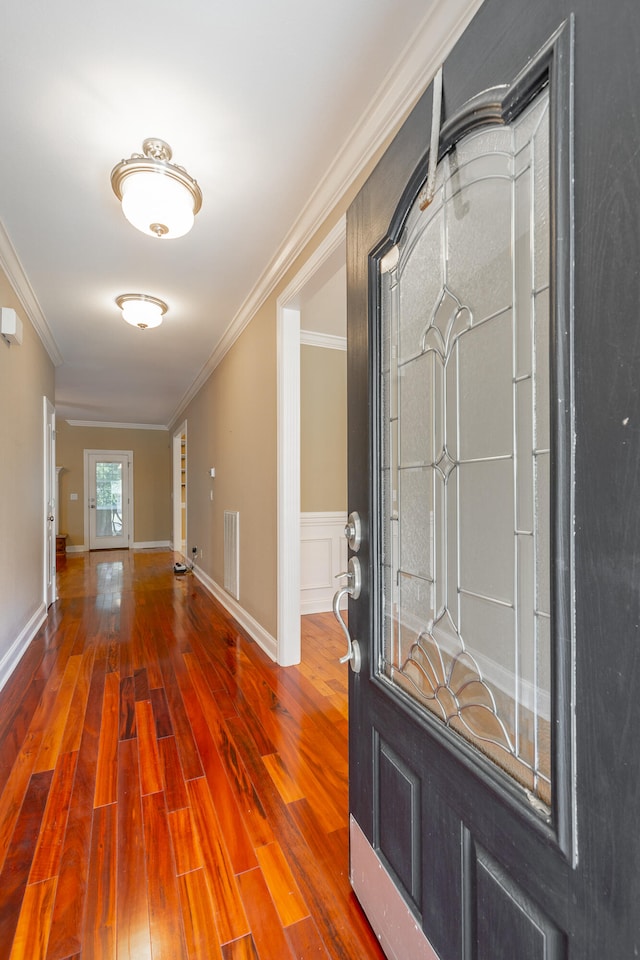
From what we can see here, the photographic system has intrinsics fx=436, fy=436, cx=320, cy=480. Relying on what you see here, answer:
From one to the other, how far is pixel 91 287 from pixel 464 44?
3.05 m

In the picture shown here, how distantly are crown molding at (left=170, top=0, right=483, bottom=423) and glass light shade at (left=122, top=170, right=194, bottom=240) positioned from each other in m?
0.62

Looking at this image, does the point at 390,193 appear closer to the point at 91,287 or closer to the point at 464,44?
the point at 464,44

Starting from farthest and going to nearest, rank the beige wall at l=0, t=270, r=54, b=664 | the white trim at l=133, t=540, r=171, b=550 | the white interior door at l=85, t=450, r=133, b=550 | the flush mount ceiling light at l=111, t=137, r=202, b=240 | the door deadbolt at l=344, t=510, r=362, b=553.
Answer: the white trim at l=133, t=540, r=171, b=550 < the white interior door at l=85, t=450, r=133, b=550 < the beige wall at l=0, t=270, r=54, b=664 < the flush mount ceiling light at l=111, t=137, r=202, b=240 < the door deadbolt at l=344, t=510, r=362, b=553

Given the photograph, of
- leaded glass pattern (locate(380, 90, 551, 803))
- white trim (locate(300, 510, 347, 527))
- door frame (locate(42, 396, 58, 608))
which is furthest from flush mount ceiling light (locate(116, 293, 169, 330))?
leaded glass pattern (locate(380, 90, 551, 803))

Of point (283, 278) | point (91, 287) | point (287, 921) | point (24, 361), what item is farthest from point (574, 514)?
point (24, 361)

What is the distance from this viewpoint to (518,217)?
0.72 metres

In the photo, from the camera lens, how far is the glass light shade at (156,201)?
5.98 feet

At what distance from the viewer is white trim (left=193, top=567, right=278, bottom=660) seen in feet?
9.87

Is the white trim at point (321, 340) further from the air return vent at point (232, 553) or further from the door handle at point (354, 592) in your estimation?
the door handle at point (354, 592)

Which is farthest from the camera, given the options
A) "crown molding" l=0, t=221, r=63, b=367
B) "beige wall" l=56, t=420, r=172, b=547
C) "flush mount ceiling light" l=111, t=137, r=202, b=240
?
"beige wall" l=56, t=420, r=172, b=547

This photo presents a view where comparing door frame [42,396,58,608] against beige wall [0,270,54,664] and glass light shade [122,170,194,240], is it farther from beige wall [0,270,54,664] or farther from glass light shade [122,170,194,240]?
glass light shade [122,170,194,240]

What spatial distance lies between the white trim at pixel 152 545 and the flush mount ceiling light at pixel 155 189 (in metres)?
7.51

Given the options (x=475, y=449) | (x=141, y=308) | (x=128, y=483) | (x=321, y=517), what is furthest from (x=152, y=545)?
(x=475, y=449)

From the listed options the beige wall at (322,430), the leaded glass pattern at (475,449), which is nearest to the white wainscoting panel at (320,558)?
the beige wall at (322,430)
